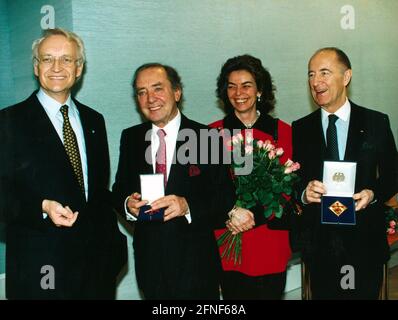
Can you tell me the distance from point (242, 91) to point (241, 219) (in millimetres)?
688

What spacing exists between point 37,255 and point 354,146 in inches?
63.6

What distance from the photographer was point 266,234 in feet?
8.43

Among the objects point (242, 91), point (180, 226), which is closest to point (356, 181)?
point (242, 91)

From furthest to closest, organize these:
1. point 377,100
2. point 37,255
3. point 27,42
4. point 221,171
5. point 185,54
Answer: point 377,100 → point 185,54 → point 27,42 → point 221,171 → point 37,255

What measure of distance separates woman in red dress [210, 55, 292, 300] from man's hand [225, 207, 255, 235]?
3 cm

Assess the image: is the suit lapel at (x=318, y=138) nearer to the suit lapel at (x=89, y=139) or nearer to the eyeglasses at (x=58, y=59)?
the suit lapel at (x=89, y=139)

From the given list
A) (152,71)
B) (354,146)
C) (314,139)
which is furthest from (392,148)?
(152,71)

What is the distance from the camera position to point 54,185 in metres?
2.22

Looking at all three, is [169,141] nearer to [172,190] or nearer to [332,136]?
[172,190]

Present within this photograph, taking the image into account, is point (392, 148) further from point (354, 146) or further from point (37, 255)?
point (37, 255)

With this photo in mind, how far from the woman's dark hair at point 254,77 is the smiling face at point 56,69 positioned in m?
0.83

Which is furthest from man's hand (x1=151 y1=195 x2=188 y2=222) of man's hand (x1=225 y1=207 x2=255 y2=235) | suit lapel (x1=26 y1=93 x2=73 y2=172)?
suit lapel (x1=26 y1=93 x2=73 y2=172)

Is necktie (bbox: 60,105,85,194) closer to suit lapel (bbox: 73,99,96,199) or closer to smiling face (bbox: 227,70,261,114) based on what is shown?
suit lapel (bbox: 73,99,96,199)

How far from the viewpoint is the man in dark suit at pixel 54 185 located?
2188 millimetres
